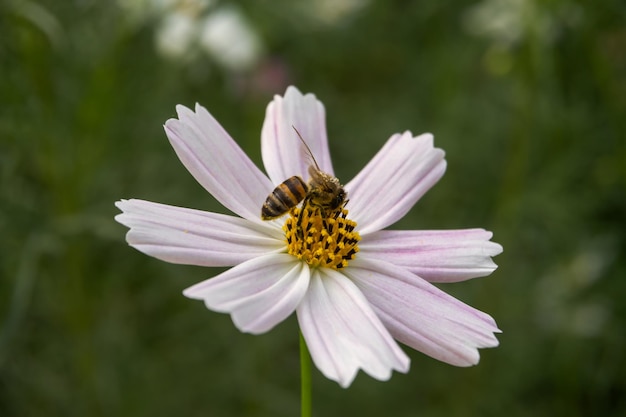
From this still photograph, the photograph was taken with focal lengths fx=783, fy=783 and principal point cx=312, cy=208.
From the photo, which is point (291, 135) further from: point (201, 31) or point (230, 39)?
point (230, 39)

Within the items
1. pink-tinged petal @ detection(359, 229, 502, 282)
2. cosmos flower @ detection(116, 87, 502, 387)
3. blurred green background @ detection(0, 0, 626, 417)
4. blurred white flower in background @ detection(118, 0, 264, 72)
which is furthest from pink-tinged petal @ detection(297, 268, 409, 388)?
blurred white flower in background @ detection(118, 0, 264, 72)

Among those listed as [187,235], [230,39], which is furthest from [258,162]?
[187,235]

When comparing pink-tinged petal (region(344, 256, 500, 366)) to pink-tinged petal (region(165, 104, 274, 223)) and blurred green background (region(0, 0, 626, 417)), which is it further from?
blurred green background (region(0, 0, 626, 417))

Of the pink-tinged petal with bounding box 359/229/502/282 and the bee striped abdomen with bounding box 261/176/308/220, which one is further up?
the bee striped abdomen with bounding box 261/176/308/220

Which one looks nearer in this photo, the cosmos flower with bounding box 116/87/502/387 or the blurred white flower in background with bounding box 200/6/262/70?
the cosmos flower with bounding box 116/87/502/387
